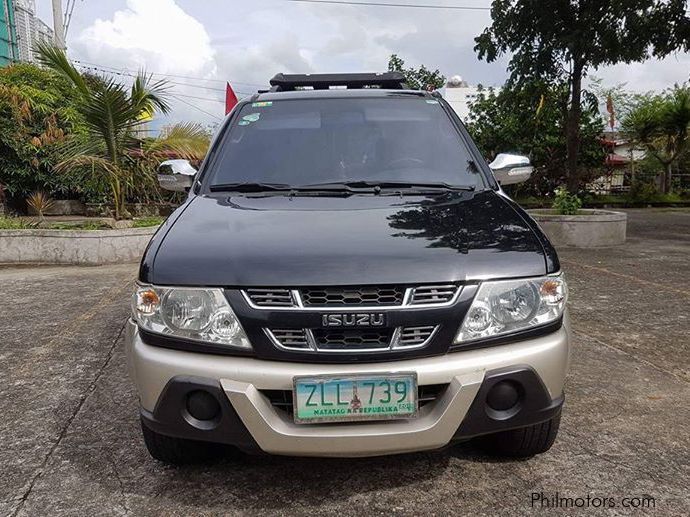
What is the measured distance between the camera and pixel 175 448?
2301mm

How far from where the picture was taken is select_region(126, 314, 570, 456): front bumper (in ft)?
6.32

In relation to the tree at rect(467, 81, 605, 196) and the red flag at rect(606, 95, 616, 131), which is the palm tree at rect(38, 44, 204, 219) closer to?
the tree at rect(467, 81, 605, 196)

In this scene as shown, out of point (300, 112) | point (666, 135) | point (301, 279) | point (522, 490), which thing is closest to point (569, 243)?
point (300, 112)

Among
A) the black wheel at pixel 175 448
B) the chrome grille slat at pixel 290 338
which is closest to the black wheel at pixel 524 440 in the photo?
the chrome grille slat at pixel 290 338

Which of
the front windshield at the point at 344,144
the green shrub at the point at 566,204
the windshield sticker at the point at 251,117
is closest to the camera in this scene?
the front windshield at the point at 344,144

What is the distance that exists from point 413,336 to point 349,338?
0.70 ft

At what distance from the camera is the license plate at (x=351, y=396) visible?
1906 millimetres

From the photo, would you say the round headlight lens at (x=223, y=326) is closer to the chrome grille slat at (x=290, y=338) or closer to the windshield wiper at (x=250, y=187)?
the chrome grille slat at (x=290, y=338)

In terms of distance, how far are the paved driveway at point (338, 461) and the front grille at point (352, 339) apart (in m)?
0.64

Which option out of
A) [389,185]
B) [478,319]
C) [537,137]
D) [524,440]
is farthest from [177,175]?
[537,137]

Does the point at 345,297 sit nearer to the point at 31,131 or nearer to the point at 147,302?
the point at 147,302

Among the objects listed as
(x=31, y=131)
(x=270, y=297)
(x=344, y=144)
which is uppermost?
(x=31, y=131)

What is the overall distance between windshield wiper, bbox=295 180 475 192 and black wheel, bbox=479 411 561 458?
1.13 m

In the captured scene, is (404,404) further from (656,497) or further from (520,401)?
(656,497)
